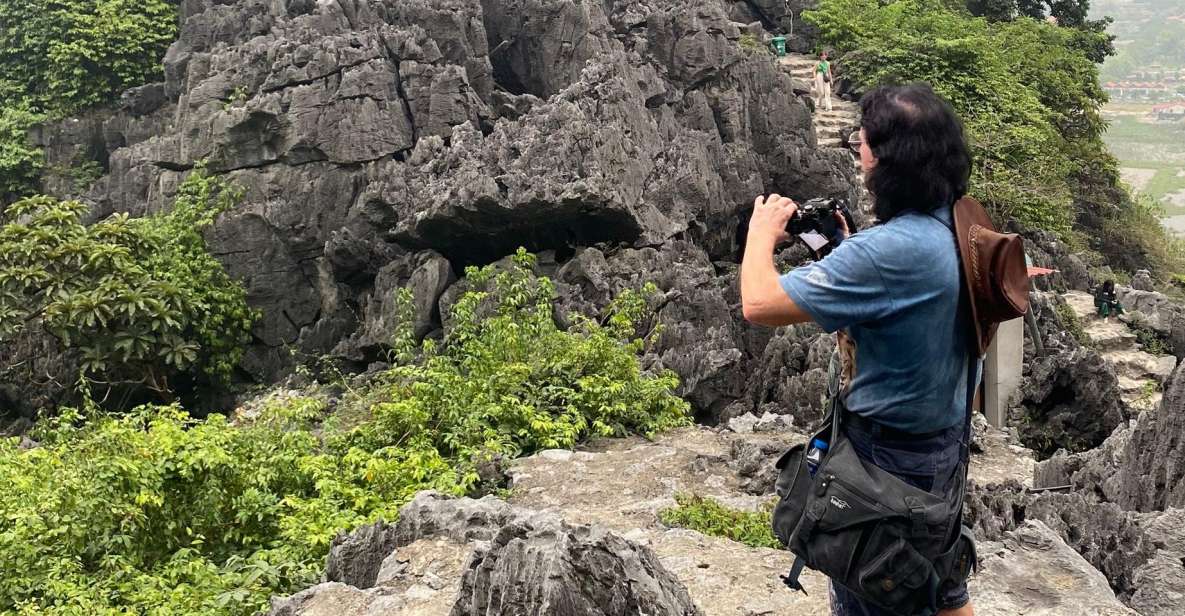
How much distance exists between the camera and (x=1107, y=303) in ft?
59.5

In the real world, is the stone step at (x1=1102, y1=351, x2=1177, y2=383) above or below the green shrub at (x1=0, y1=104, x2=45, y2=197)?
below

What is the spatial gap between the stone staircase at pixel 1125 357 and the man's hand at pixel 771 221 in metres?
13.0

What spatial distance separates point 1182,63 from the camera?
73.9 metres

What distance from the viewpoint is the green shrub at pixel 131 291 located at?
15.3m

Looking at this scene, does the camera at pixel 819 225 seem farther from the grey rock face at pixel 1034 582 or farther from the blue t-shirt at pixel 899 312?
the grey rock face at pixel 1034 582

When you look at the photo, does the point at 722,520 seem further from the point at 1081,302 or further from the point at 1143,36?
the point at 1143,36

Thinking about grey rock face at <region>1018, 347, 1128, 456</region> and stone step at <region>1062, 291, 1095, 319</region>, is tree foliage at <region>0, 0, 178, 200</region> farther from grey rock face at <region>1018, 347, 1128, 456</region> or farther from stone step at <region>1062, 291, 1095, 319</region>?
stone step at <region>1062, 291, 1095, 319</region>

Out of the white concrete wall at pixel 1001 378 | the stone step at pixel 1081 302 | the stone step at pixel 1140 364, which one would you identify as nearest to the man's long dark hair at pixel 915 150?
the white concrete wall at pixel 1001 378

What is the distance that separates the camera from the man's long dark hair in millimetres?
2617

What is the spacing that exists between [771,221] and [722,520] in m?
3.99

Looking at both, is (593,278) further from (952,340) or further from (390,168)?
(952,340)

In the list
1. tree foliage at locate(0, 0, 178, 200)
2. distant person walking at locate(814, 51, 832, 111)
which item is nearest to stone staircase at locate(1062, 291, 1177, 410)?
distant person walking at locate(814, 51, 832, 111)

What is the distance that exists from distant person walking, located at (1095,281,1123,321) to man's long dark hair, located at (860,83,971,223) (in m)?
17.4

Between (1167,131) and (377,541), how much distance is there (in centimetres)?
5909
